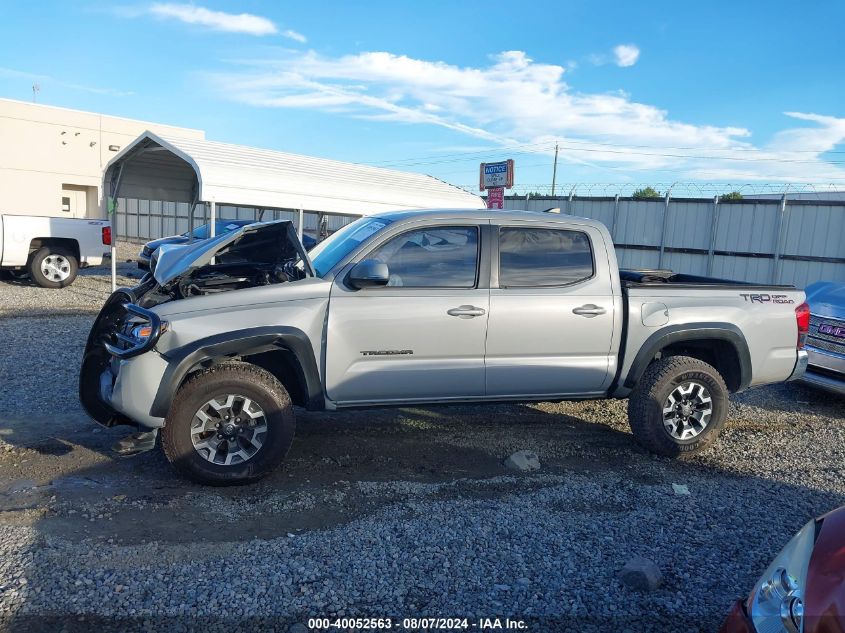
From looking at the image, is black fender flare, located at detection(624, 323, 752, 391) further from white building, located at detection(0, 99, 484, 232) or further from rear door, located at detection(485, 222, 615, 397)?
white building, located at detection(0, 99, 484, 232)

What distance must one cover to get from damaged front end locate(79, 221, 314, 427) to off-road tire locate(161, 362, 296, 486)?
1.25ft

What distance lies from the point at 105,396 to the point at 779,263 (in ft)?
44.8

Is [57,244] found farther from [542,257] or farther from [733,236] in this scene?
[733,236]

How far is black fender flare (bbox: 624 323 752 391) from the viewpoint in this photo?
221 inches

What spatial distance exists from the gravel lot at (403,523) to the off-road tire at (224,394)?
14 centimetres

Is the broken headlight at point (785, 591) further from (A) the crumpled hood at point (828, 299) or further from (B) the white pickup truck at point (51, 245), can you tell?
(B) the white pickup truck at point (51, 245)

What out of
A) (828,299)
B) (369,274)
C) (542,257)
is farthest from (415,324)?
(828,299)

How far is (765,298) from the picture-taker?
5.86 meters

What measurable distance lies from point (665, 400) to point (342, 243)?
2.86 meters

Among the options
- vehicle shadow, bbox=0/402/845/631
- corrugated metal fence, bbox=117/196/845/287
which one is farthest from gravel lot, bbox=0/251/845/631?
corrugated metal fence, bbox=117/196/845/287

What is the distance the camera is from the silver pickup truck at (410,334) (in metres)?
4.67

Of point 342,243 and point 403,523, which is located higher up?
point 342,243

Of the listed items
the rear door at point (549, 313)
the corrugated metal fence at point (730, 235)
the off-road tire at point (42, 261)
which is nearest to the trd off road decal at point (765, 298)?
the rear door at point (549, 313)

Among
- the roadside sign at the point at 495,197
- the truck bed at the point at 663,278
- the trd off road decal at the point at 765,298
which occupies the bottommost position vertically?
the trd off road decal at the point at 765,298
